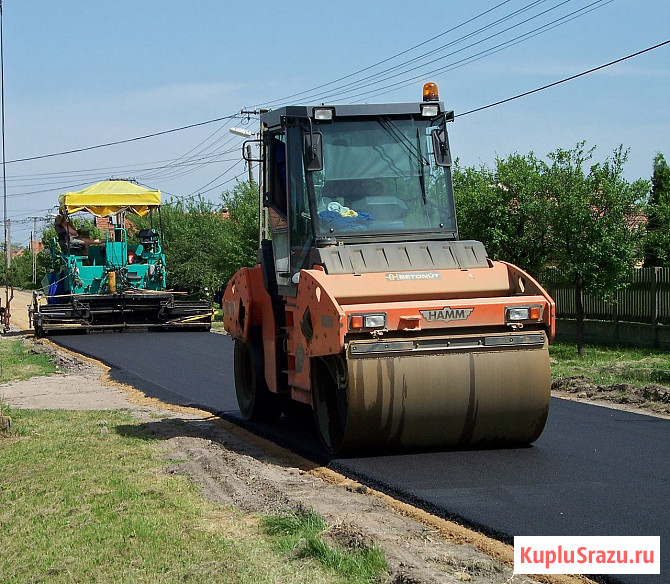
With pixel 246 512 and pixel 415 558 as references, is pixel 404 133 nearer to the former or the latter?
pixel 246 512

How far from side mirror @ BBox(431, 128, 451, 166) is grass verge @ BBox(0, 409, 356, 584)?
3.66 meters

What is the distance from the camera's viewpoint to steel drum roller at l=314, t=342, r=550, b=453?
8.14 metres

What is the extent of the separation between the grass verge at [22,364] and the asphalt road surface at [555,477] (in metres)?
6.97

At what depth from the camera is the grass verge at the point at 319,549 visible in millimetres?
5367

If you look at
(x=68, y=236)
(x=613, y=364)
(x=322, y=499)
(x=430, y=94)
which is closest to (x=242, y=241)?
(x=68, y=236)

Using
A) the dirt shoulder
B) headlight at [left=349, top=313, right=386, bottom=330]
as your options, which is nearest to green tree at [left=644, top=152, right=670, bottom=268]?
the dirt shoulder

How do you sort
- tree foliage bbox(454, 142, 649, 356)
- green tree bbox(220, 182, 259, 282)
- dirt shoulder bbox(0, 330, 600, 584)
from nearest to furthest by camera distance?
dirt shoulder bbox(0, 330, 600, 584), tree foliage bbox(454, 142, 649, 356), green tree bbox(220, 182, 259, 282)

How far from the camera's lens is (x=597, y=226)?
72.1ft

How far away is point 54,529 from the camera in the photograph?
260 inches

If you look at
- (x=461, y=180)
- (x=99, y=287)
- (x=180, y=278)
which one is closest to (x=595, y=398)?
(x=461, y=180)

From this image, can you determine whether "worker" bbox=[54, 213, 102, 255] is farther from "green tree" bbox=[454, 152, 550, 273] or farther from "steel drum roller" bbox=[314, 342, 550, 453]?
"steel drum roller" bbox=[314, 342, 550, 453]

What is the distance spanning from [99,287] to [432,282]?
21.7 metres

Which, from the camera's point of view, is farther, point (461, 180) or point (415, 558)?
point (461, 180)

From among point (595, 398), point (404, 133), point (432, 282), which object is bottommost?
point (595, 398)
